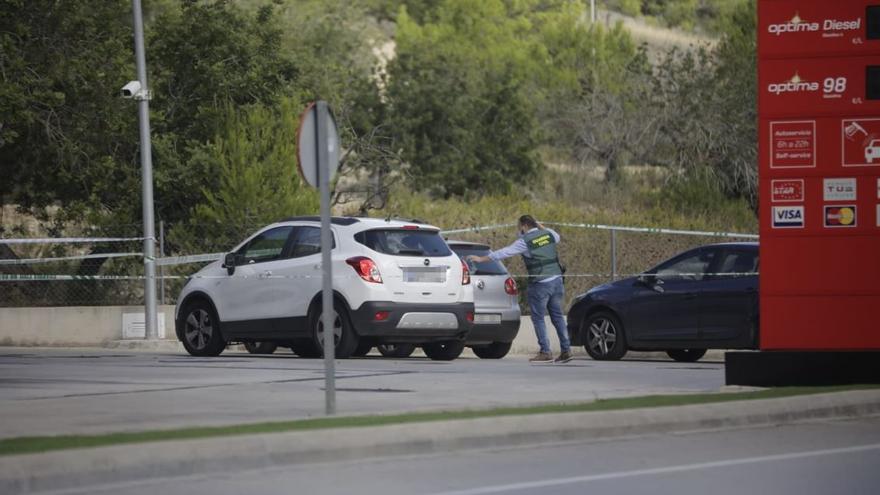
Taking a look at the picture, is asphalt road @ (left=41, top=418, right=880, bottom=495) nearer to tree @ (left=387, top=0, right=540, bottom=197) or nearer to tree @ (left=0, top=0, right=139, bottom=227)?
tree @ (left=0, top=0, right=139, bottom=227)

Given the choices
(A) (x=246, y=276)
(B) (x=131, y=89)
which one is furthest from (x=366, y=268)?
(B) (x=131, y=89)

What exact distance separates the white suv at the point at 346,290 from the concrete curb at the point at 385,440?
725 centimetres

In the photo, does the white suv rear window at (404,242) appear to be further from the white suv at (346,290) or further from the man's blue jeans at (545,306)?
the man's blue jeans at (545,306)

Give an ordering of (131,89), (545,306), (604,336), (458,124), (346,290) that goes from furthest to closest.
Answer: (458,124), (131,89), (604,336), (545,306), (346,290)

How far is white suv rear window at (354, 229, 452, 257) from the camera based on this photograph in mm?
20422

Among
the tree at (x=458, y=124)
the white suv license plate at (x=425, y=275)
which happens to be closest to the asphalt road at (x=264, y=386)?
the white suv license plate at (x=425, y=275)

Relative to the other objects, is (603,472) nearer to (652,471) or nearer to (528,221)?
(652,471)

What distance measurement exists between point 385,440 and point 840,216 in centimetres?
569

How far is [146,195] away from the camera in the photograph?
88.6ft

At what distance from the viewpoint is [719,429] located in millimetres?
12719

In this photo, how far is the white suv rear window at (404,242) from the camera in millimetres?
20422

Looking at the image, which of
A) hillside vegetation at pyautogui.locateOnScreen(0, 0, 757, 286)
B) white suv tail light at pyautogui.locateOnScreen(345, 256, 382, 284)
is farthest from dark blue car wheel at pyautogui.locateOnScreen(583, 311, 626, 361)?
hillside vegetation at pyautogui.locateOnScreen(0, 0, 757, 286)

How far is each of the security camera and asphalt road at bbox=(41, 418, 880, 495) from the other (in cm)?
1610

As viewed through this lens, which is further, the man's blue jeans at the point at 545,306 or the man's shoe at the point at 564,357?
the man's blue jeans at the point at 545,306
